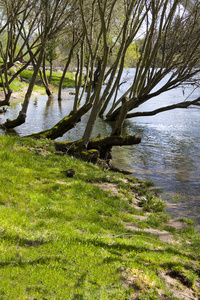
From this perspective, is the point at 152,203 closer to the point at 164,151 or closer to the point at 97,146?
the point at 97,146

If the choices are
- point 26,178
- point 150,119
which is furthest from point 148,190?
point 150,119

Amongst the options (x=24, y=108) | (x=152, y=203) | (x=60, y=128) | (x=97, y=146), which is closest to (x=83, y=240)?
(x=152, y=203)

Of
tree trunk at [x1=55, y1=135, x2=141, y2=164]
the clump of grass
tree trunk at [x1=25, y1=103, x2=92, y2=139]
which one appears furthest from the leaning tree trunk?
the clump of grass

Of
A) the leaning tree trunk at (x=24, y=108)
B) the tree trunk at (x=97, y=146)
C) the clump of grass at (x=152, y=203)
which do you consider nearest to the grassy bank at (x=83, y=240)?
the clump of grass at (x=152, y=203)

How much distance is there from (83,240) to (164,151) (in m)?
13.4

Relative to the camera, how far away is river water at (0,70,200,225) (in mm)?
11984

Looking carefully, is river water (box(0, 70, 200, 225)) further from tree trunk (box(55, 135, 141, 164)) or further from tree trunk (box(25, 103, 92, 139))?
tree trunk (box(25, 103, 92, 139))

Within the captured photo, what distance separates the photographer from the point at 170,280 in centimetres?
583

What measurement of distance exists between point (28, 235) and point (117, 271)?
194 centimetres

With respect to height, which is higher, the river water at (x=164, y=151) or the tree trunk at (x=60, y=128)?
the tree trunk at (x=60, y=128)

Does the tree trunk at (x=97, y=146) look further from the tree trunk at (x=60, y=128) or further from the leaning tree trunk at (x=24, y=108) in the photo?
the leaning tree trunk at (x=24, y=108)

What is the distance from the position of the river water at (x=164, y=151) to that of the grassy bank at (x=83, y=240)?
133 cm

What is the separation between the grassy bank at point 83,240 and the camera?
4887 mm

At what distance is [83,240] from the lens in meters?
6.36
